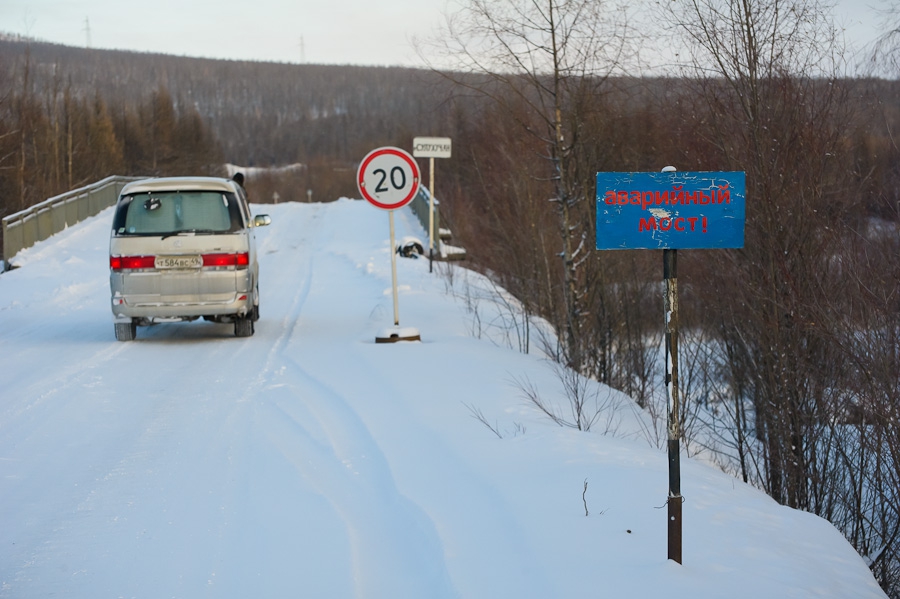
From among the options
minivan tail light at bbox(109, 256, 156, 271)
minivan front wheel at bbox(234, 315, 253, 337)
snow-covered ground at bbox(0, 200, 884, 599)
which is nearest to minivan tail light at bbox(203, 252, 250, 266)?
minivan tail light at bbox(109, 256, 156, 271)

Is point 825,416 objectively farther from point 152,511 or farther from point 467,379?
point 152,511

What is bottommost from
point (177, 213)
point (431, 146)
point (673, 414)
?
point (673, 414)

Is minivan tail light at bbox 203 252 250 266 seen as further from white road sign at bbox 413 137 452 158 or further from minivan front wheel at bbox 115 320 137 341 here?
white road sign at bbox 413 137 452 158

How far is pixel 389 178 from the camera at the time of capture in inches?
453

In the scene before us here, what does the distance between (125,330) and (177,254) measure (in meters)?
1.36

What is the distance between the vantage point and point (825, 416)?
1025cm

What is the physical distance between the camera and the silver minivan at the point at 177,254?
39.8 ft

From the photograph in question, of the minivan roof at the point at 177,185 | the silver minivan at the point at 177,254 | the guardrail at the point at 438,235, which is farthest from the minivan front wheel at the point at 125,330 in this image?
the guardrail at the point at 438,235

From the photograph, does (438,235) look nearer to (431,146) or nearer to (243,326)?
(431,146)

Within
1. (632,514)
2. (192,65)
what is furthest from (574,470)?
(192,65)

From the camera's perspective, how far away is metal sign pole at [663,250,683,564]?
4.62 meters

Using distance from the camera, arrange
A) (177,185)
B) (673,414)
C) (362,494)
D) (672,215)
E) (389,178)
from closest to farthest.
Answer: (672,215)
(673,414)
(362,494)
(389,178)
(177,185)

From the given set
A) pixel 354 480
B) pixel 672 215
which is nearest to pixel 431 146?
pixel 354 480

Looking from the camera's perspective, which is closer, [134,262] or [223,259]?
[134,262]
